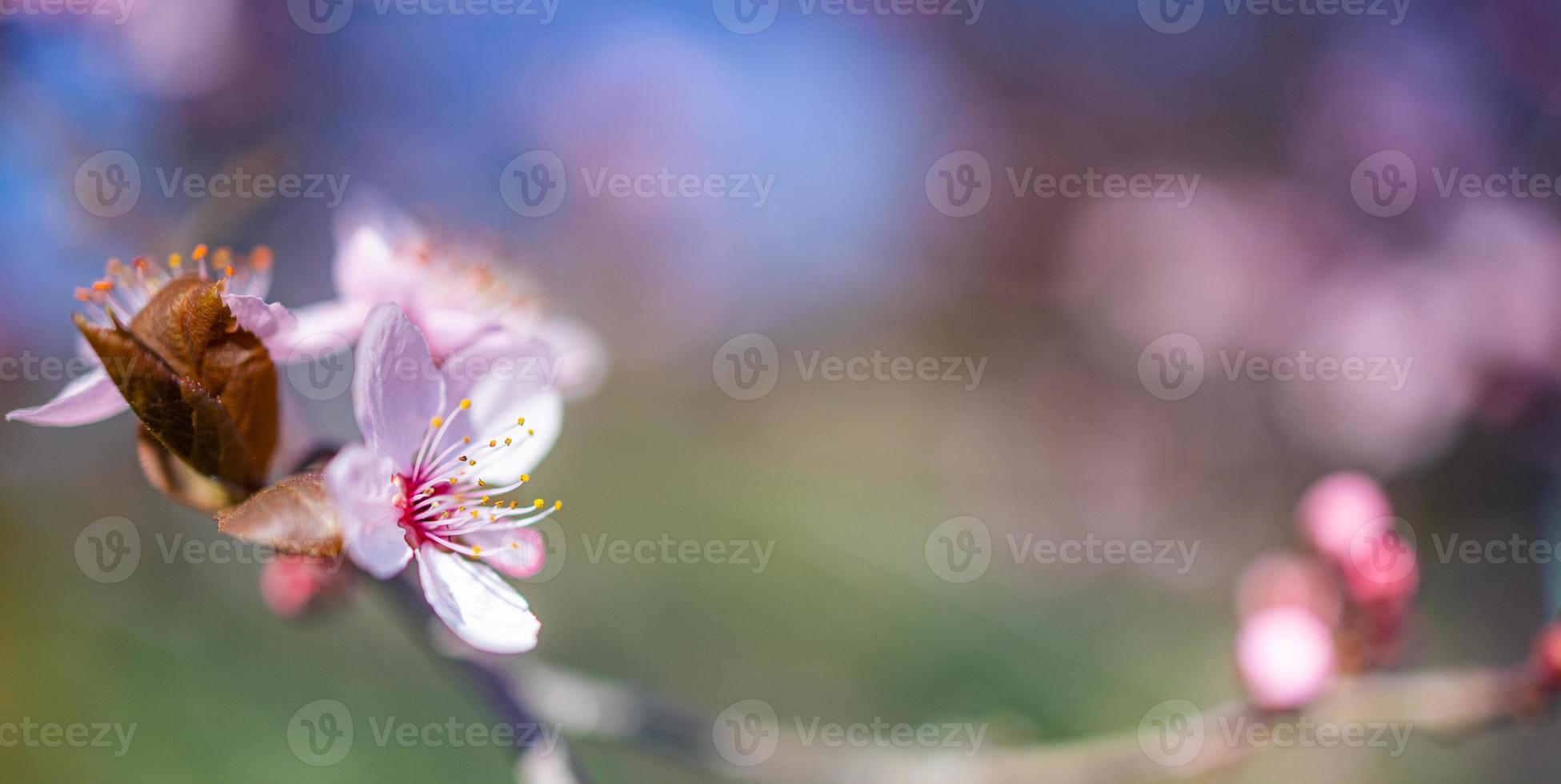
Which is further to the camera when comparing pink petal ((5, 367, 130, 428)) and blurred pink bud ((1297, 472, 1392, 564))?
blurred pink bud ((1297, 472, 1392, 564))

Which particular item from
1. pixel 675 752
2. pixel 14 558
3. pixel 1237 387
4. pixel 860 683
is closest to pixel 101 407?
pixel 675 752

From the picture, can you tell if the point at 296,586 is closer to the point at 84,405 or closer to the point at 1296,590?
the point at 84,405

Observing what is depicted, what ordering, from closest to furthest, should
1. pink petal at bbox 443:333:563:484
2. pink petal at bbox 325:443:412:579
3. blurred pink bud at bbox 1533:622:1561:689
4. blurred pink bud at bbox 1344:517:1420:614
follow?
1. pink petal at bbox 325:443:412:579
2. pink petal at bbox 443:333:563:484
3. blurred pink bud at bbox 1533:622:1561:689
4. blurred pink bud at bbox 1344:517:1420:614

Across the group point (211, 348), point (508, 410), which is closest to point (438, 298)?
point (508, 410)

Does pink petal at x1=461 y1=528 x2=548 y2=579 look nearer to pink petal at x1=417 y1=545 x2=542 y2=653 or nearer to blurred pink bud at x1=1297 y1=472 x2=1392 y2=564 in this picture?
pink petal at x1=417 y1=545 x2=542 y2=653

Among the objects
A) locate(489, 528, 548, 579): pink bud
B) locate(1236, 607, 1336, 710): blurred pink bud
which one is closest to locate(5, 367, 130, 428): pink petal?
locate(489, 528, 548, 579): pink bud

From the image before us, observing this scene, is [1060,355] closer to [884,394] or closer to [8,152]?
[884,394]

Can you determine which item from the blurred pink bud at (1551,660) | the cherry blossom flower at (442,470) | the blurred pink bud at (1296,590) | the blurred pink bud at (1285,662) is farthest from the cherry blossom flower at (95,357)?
the blurred pink bud at (1551,660)

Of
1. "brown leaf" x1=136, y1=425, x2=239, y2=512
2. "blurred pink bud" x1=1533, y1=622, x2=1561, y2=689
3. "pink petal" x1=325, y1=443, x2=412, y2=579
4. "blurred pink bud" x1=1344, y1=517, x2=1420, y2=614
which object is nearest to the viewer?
"pink petal" x1=325, y1=443, x2=412, y2=579
